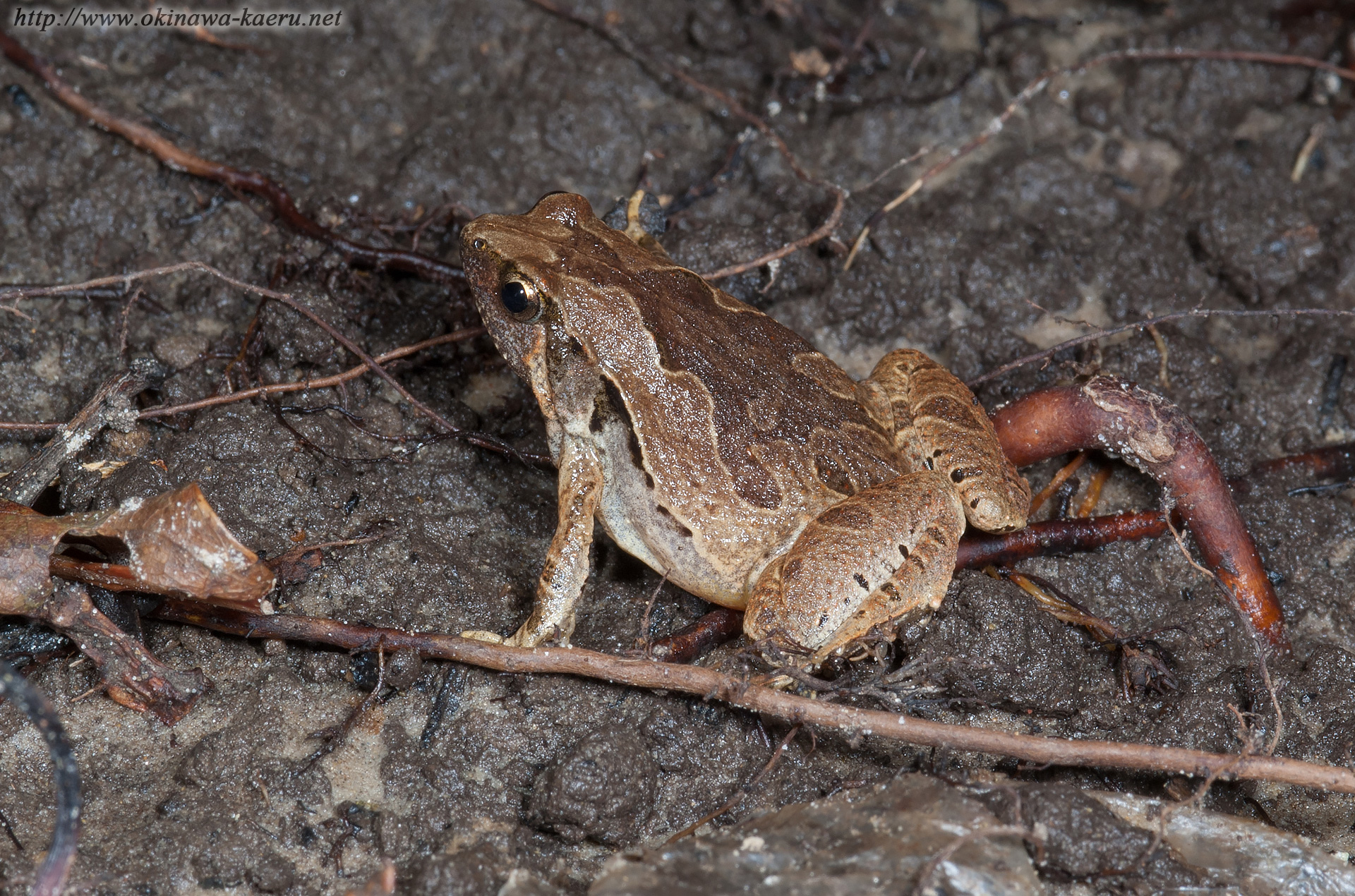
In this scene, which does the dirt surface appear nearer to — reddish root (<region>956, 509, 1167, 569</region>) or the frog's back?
reddish root (<region>956, 509, 1167, 569</region>)

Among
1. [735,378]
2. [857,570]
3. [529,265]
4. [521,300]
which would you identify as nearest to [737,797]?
[857,570]

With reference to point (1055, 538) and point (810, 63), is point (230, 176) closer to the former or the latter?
point (810, 63)

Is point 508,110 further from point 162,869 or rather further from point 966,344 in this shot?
point 162,869

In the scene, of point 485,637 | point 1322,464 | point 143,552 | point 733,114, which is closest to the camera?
point 143,552

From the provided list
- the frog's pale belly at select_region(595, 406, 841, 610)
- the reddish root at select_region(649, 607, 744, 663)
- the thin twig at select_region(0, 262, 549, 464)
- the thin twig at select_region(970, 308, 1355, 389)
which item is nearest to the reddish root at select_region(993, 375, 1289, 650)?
the thin twig at select_region(970, 308, 1355, 389)

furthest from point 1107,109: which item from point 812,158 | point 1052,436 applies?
point 1052,436

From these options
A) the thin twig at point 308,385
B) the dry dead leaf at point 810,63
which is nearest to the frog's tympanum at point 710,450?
the thin twig at point 308,385

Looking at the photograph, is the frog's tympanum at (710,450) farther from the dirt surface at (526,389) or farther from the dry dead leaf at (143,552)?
the dry dead leaf at (143,552)
